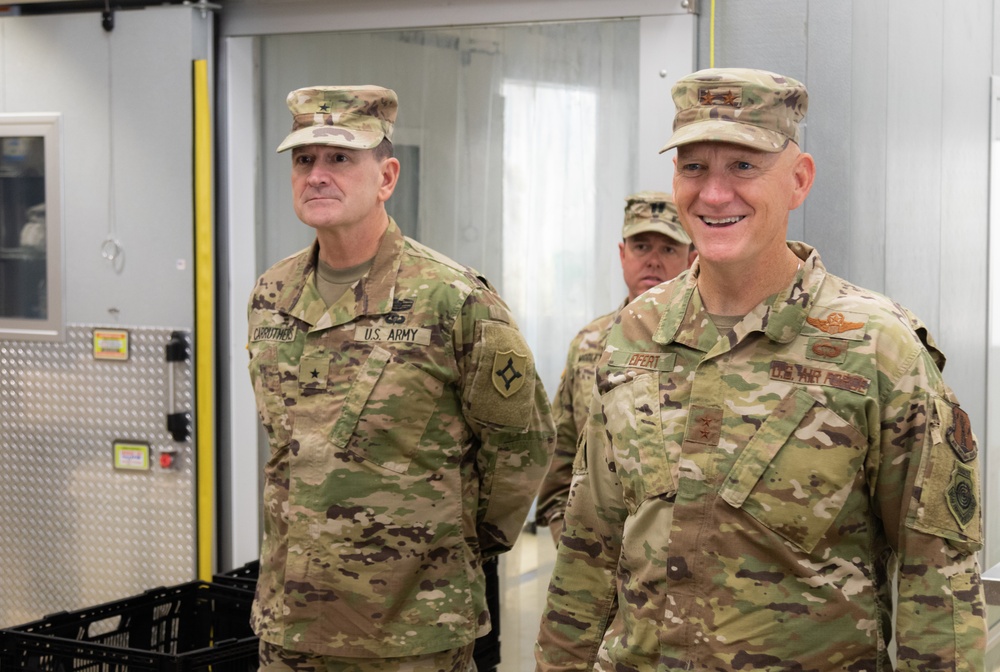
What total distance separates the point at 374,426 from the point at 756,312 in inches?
45.4

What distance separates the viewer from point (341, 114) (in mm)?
3066

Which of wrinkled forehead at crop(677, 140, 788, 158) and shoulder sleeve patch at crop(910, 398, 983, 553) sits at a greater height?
wrinkled forehead at crop(677, 140, 788, 158)

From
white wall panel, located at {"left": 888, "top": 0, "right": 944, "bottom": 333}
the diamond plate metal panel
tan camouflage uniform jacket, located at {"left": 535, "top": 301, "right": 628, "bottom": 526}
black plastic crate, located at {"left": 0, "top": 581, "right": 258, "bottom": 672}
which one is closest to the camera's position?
black plastic crate, located at {"left": 0, "top": 581, "right": 258, "bottom": 672}

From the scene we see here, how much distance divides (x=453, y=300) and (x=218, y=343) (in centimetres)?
182

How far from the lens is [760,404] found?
204 cm

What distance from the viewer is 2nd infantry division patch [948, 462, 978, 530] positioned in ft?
6.23

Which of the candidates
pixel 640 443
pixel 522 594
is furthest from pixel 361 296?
pixel 522 594

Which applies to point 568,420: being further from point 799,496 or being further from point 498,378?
point 799,496

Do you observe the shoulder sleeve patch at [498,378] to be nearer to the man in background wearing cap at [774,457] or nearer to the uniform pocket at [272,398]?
the uniform pocket at [272,398]

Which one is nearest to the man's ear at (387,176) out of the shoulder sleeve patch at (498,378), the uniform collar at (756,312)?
Answer: the shoulder sleeve patch at (498,378)

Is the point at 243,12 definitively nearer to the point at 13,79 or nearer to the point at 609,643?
the point at 13,79

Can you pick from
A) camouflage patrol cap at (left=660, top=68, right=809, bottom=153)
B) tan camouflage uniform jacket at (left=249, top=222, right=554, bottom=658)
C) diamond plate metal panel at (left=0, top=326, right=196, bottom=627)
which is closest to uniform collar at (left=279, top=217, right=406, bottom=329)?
tan camouflage uniform jacket at (left=249, top=222, right=554, bottom=658)

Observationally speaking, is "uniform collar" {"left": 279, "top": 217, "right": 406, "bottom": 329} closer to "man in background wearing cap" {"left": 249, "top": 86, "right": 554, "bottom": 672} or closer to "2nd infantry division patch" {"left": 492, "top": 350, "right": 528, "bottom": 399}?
"man in background wearing cap" {"left": 249, "top": 86, "right": 554, "bottom": 672}

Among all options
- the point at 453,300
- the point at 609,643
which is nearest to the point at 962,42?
the point at 453,300
